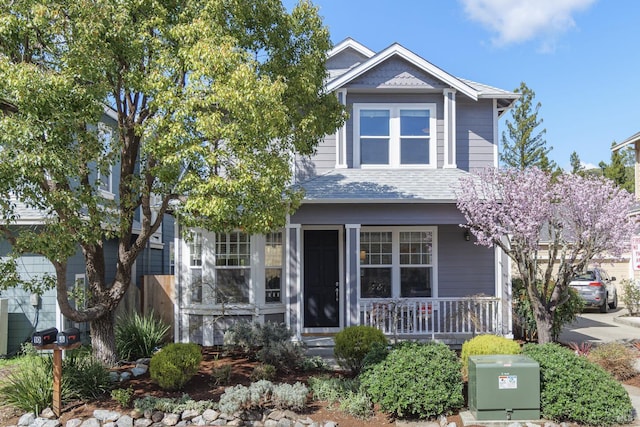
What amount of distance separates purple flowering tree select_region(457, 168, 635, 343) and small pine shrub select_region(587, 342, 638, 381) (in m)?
0.89

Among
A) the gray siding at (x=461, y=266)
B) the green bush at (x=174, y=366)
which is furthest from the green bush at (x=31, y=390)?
the gray siding at (x=461, y=266)

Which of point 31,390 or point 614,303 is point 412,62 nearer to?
point 31,390

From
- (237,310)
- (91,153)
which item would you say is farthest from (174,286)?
(91,153)

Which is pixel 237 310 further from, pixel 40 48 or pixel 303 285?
pixel 40 48

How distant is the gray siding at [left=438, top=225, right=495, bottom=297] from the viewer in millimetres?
11562

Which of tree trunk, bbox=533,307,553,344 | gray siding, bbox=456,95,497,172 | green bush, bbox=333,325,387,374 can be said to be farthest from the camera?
gray siding, bbox=456,95,497,172

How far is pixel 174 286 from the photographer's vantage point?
11.2 meters

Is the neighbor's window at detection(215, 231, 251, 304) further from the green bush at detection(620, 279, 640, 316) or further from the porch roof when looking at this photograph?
the green bush at detection(620, 279, 640, 316)

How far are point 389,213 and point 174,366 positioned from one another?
532 centimetres

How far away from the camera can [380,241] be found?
11680 mm

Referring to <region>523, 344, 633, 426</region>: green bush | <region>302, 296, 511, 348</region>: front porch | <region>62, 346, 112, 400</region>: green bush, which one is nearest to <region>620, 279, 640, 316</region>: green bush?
<region>302, 296, 511, 348</region>: front porch

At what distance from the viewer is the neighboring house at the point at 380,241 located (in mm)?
10273

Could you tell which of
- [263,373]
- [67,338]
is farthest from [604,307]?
[67,338]

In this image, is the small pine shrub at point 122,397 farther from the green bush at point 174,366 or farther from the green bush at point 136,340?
the green bush at point 136,340
